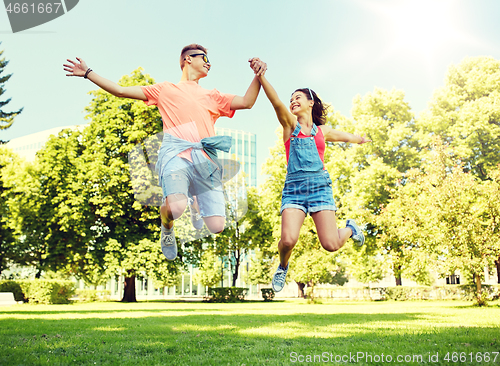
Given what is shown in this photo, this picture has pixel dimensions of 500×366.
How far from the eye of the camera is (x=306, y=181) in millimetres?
5062

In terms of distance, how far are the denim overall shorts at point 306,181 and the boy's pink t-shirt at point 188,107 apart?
0.96 meters

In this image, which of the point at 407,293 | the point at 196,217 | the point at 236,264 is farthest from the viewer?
the point at 236,264

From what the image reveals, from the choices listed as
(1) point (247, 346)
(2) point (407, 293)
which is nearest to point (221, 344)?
(1) point (247, 346)

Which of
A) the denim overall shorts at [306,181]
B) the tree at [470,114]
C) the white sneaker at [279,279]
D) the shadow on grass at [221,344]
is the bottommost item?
the shadow on grass at [221,344]

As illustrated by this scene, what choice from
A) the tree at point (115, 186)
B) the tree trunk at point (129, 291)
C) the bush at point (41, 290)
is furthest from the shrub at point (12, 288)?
the tree trunk at point (129, 291)

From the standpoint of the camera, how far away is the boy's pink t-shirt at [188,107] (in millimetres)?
4523

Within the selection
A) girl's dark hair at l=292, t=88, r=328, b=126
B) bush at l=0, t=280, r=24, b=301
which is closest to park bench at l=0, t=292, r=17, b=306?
bush at l=0, t=280, r=24, b=301

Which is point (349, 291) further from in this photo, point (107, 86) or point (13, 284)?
point (107, 86)

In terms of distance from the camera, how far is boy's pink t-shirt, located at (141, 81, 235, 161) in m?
4.52

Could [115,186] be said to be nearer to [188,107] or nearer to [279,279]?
[279,279]

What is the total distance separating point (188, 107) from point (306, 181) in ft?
5.48

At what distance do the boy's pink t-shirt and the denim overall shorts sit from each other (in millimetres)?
961

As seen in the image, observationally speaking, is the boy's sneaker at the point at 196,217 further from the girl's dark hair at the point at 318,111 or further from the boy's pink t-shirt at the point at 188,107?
the girl's dark hair at the point at 318,111

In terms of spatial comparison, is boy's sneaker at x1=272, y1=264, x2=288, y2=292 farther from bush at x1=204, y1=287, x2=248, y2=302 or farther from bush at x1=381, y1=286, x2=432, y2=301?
bush at x1=381, y1=286, x2=432, y2=301
